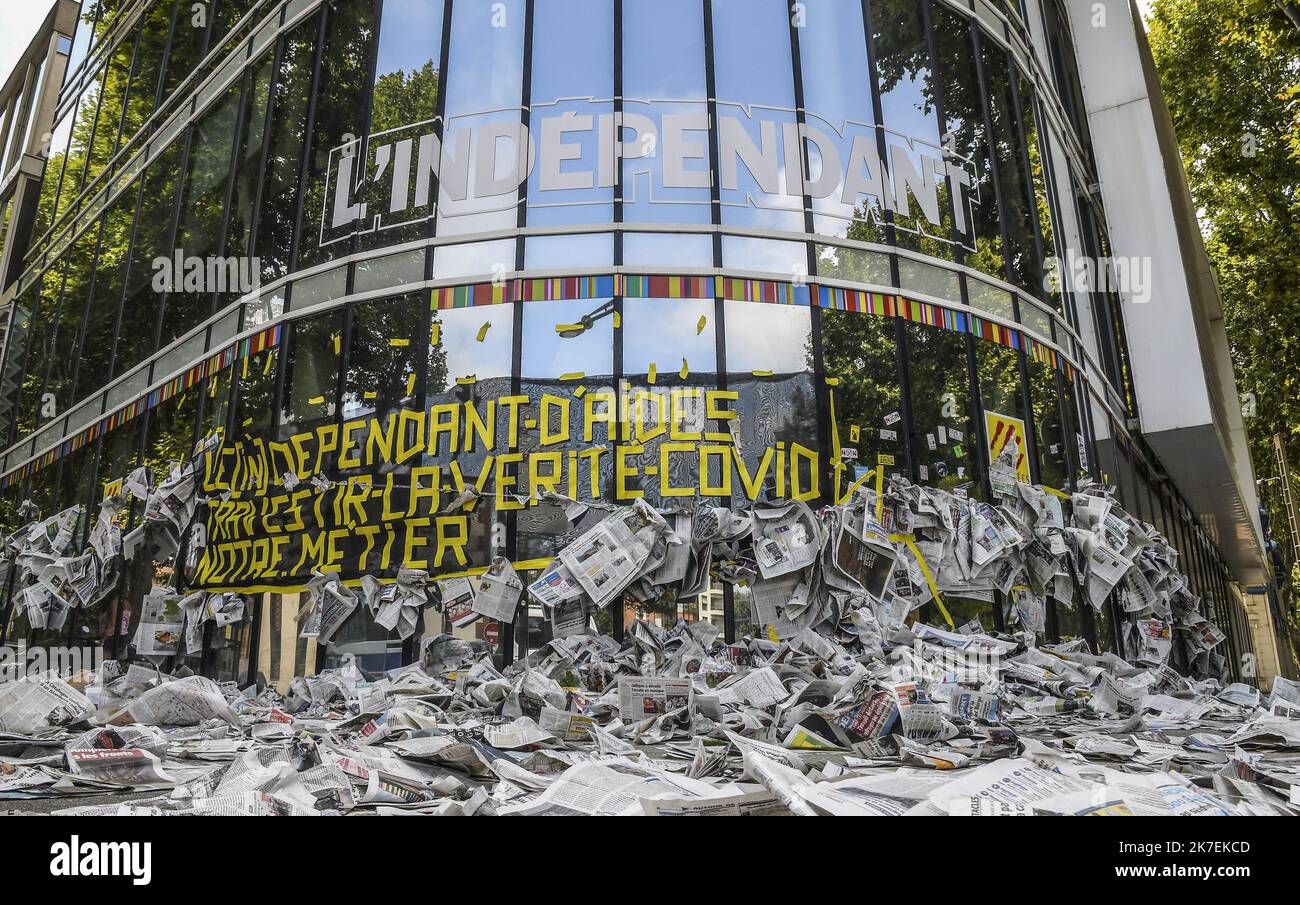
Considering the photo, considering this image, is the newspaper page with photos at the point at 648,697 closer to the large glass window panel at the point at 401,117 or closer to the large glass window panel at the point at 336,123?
the large glass window panel at the point at 401,117

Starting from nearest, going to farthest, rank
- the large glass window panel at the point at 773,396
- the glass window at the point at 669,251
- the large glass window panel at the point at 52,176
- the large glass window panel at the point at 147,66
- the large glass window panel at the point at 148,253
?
1. the large glass window panel at the point at 773,396
2. the glass window at the point at 669,251
3. the large glass window panel at the point at 148,253
4. the large glass window panel at the point at 147,66
5. the large glass window panel at the point at 52,176

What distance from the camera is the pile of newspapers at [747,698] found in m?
2.58

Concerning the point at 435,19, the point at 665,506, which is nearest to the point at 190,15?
the point at 435,19

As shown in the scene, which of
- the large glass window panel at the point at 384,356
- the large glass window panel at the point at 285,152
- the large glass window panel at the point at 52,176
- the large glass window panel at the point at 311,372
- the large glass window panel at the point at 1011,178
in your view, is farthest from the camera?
the large glass window panel at the point at 52,176

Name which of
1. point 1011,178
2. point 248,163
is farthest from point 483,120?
point 1011,178

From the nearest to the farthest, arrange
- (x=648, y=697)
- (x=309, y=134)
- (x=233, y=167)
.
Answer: (x=648, y=697), (x=309, y=134), (x=233, y=167)

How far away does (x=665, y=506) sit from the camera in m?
6.59

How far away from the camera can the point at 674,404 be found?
680cm

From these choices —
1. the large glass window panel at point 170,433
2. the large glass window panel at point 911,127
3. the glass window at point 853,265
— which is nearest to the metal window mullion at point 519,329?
the glass window at point 853,265

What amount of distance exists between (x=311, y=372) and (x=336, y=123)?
2.37m

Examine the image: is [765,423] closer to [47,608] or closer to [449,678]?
[449,678]

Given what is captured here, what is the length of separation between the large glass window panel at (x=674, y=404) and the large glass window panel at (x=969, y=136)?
2.86 meters

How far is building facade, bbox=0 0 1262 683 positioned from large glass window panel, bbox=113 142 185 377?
102cm

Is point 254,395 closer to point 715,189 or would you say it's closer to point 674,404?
point 674,404
